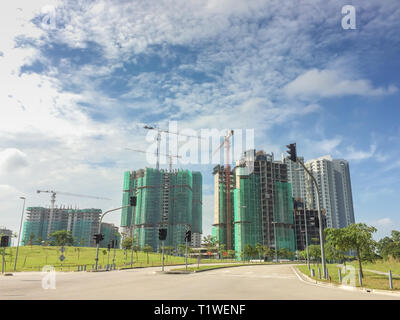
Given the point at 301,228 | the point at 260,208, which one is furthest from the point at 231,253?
the point at 301,228

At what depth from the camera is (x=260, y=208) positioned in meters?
164

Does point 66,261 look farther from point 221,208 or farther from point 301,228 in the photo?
point 301,228

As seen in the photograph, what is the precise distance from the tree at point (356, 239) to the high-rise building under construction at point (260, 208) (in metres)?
Result: 123

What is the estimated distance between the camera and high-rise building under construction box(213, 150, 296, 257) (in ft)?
504

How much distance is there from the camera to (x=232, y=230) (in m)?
186

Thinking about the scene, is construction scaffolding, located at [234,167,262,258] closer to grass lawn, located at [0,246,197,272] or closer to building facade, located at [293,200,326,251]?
building facade, located at [293,200,326,251]

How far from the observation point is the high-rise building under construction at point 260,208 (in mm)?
153500

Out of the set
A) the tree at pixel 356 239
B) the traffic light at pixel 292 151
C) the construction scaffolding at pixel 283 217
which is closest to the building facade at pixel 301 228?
the construction scaffolding at pixel 283 217

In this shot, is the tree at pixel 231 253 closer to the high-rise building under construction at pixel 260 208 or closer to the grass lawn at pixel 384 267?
the high-rise building under construction at pixel 260 208

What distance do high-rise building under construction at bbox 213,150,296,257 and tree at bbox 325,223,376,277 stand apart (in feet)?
403

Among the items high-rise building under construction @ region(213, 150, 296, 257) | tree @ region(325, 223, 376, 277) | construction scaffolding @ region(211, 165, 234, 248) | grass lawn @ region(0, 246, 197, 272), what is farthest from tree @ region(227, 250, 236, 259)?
tree @ region(325, 223, 376, 277)
